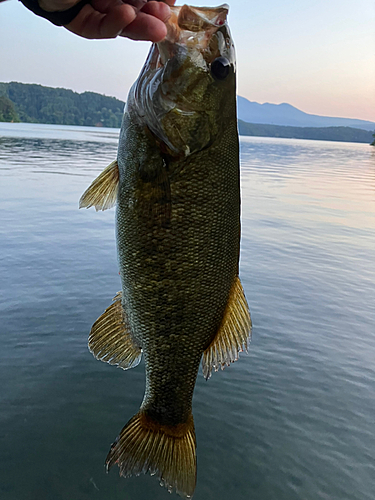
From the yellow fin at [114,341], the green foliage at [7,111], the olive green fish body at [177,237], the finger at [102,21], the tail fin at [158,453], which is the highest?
the green foliage at [7,111]

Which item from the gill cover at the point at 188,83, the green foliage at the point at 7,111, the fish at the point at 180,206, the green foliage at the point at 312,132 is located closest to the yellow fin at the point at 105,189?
the fish at the point at 180,206

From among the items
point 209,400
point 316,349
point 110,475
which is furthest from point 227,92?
point 316,349

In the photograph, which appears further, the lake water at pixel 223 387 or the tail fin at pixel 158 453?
the lake water at pixel 223 387

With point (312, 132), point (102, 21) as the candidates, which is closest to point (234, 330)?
point (102, 21)

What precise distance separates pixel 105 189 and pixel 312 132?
184m

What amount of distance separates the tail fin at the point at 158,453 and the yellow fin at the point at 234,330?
505 mm

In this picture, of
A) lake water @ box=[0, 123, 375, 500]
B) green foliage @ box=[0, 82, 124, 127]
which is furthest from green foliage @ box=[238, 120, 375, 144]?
lake water @ box=[0, 123, 375, 500]

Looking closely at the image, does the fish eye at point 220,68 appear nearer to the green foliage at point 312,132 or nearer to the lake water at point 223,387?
the lake water at point 223,387

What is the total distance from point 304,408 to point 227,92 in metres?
3.94

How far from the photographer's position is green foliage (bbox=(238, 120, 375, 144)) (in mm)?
160375

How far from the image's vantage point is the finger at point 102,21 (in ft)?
5.36

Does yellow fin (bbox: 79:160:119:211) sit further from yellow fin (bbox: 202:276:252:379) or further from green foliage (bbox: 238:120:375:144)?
green foliage (bbox: 238:120:375:144)

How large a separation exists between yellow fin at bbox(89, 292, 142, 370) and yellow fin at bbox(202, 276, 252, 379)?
461 millimetres

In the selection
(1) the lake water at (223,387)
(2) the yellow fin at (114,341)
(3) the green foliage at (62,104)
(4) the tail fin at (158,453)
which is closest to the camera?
(4) the tail fin at (158,453)
